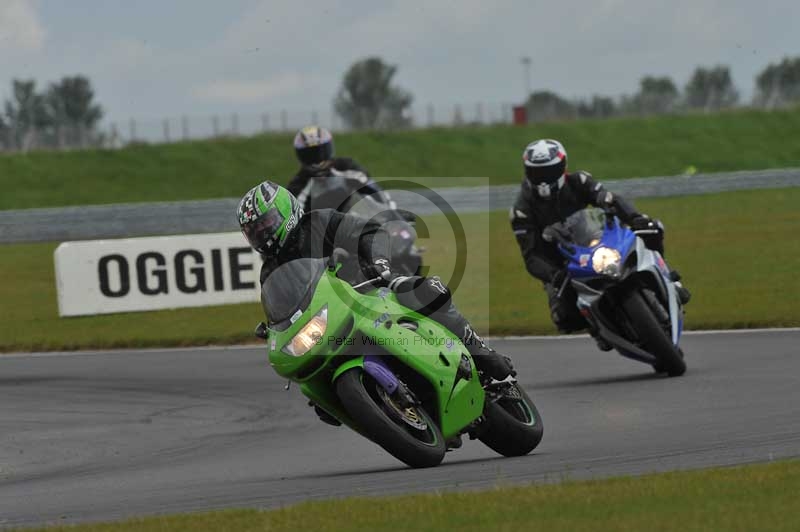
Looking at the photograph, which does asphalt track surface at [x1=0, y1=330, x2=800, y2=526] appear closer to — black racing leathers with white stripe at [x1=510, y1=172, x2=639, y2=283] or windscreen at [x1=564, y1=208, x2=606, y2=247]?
black racing leathers with white stripe at [x1=510, y1=172, x2=639, y2=283]

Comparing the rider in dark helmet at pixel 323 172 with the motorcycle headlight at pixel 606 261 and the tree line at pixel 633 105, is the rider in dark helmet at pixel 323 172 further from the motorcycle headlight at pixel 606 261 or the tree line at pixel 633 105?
the tree line at pixel 633 105

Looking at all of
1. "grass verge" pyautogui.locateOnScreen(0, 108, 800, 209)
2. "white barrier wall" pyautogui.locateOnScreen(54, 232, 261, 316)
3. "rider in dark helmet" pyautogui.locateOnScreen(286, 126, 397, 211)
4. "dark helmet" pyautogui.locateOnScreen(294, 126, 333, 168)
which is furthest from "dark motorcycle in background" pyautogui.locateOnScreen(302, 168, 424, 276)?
"grass verge" pyautogui.locateOnScreen(0, 108, 800, 209)

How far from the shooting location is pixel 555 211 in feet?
40.7

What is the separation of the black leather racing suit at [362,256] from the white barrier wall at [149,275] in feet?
35.5

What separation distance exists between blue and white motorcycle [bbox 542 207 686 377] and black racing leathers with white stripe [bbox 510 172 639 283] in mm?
209

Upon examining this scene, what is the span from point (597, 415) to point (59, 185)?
39.6 meters

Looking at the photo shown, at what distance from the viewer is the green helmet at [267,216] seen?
8.22 m

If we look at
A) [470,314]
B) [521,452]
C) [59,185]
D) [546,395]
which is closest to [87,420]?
[546,395]

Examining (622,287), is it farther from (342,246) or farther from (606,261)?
(342,246)

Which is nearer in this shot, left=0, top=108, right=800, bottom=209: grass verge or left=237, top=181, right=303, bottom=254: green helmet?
left=237, top=181, right=303, bottom=254: green helmet

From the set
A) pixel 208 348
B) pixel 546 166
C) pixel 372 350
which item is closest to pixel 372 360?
pixel 372 350

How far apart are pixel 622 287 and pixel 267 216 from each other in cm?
432

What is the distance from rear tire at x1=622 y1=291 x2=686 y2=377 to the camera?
11547 mm

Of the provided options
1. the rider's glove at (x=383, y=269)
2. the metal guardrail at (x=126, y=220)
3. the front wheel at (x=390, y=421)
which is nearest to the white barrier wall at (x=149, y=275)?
the metal guardrail at (x=126, y=220)
